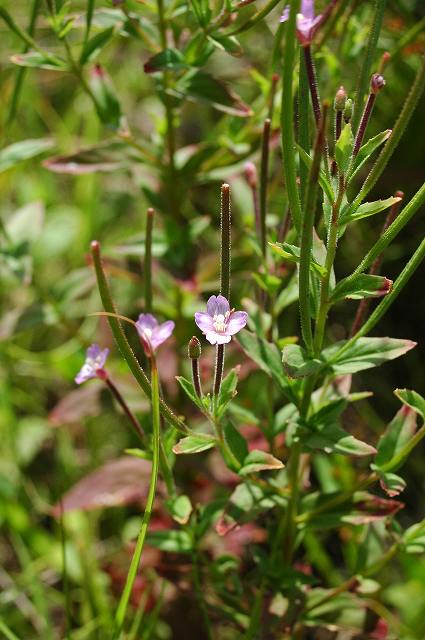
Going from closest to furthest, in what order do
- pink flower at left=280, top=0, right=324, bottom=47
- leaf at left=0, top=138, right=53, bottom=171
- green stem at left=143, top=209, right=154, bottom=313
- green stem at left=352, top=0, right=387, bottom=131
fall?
pink flower at left=280, top=0, right=324, bottom=47, green stem at left=352, top=0, right=387, bottom=131, green stem at left=143, top=209, right=154, bottom=313, leaf at left=0, top=138, right=53, bottom=171

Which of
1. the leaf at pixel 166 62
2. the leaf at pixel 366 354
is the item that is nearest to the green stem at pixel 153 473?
the leaf at pixel 366 354

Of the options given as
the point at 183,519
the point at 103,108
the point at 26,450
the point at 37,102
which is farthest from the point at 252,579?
the point at 37,102

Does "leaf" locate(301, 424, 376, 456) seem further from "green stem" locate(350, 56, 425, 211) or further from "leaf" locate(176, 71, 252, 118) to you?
"leaf" locate(176, 71, 252, 118)

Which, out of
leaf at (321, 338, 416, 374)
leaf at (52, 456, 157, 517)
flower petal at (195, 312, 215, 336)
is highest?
flower petal at (195, 312, 215, 336)

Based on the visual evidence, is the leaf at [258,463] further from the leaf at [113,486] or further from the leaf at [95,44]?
the leaf at [95,44]

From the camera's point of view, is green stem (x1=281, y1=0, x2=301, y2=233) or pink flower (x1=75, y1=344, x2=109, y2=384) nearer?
green stem (x1=281, y1=0, x2=301, y2=233)

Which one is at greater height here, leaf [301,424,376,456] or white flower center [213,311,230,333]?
white flower center [213,311,230,333]

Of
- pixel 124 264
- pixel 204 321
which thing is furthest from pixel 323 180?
pixel 124 264

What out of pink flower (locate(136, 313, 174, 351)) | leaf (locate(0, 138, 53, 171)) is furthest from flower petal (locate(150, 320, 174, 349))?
leaf (locate(0, 138, 53, 171))
